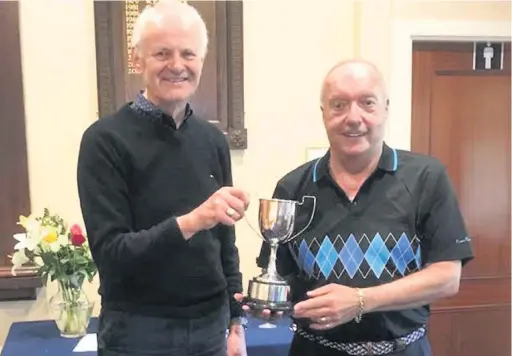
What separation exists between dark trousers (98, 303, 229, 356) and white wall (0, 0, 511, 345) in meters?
1.32

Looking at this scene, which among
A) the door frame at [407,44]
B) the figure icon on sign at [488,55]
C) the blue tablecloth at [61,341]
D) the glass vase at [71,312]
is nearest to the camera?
the blue tablecloth at [61,341]

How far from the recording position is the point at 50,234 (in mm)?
2189

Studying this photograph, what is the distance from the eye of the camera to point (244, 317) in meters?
1.55

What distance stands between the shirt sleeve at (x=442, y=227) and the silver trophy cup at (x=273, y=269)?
0.30 m

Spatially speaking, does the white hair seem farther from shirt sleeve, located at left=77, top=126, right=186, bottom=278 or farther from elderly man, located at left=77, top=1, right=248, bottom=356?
shirt sleeve, located at left=77, top=126, right=186, bottom=278

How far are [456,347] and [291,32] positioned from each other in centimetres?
174

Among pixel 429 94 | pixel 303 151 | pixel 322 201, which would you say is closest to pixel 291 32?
pixel 303 151

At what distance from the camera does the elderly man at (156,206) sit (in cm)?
124

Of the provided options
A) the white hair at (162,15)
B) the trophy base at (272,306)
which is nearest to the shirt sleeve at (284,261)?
the trophy base at (272,306)

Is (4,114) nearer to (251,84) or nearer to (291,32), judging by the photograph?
(251,84)

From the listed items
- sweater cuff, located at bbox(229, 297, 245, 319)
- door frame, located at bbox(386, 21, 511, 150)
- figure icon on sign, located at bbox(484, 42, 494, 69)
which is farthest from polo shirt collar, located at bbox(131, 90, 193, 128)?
figure icon on sign, located at bbox(484, 42, 494, 69)

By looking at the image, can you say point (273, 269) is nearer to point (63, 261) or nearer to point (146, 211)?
point (146, 211)

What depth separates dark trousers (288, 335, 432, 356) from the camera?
1.38 metres

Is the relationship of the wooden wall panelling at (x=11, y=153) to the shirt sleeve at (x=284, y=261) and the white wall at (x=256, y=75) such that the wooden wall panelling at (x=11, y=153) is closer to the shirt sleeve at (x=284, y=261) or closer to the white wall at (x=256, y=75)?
the white wall at (x=256, y=75)
